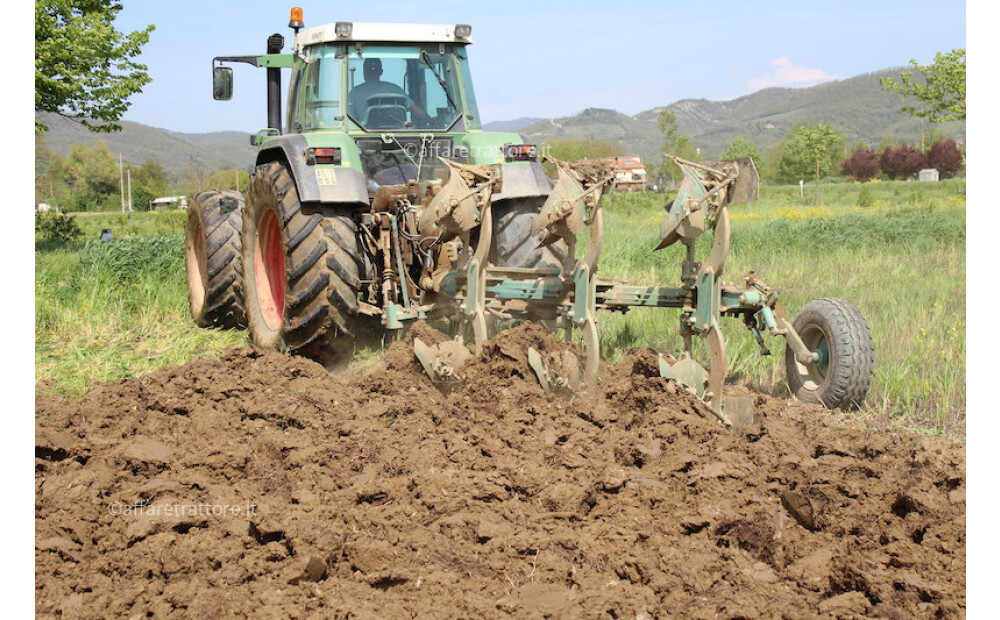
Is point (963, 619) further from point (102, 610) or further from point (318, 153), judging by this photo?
point (318, 153)

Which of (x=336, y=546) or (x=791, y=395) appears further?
(x=791, y=395)

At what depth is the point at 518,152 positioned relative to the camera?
6418mm

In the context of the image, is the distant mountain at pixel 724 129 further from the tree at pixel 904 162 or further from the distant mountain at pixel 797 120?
the tree at pixel 904 162

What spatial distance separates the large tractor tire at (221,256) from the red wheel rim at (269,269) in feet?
0.70

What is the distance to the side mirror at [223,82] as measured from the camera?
697cm

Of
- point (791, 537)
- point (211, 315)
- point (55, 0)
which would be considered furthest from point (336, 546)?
point (55, 0)

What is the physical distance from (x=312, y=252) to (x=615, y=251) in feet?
23.1

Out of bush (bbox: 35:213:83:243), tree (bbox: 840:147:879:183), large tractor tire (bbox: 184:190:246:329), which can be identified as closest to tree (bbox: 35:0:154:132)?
bush (bbox: 35:213:83:243)

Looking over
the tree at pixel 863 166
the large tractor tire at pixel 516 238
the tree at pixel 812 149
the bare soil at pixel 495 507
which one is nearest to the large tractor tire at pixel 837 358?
the bare soil at pixel 495 507

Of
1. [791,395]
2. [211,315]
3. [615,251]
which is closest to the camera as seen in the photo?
[791,395]

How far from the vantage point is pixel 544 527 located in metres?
3.38

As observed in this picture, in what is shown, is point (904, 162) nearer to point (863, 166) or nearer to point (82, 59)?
point (863, 166)

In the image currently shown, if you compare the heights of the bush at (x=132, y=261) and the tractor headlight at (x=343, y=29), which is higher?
the tractor headlight at (x=343, y=29)
